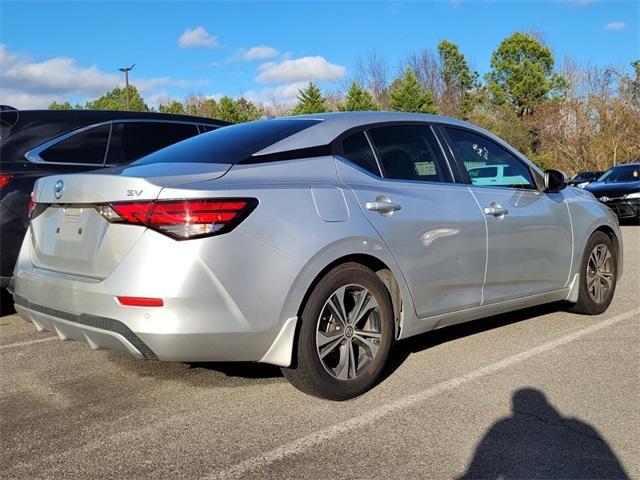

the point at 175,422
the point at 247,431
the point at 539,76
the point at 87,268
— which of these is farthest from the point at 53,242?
the point at 539,76

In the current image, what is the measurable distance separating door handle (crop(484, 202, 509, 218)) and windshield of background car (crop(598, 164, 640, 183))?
1290cm

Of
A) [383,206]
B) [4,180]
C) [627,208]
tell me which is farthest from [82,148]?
[627,208]

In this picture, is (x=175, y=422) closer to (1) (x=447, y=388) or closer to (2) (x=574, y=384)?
(1) (x=447, y=388)

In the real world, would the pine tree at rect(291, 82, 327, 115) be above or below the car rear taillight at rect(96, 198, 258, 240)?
above

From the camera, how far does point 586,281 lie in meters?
5.27

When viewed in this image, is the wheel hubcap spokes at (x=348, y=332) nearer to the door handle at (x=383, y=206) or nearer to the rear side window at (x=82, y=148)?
the door handle at (x=383, y=206)

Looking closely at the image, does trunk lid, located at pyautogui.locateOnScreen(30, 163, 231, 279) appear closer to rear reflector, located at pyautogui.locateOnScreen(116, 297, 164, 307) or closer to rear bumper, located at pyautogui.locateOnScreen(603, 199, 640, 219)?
rear reflector, located at pyautogui.locateOnScreen(116, 297, 164, 307)

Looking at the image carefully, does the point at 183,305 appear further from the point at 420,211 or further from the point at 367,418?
the point at 420,211

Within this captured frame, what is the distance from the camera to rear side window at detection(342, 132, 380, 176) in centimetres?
377

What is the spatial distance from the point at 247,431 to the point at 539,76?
52265 millimetres

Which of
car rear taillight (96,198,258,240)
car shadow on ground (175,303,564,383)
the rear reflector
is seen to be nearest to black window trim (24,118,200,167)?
car shadow on ground (175,303,564,383)

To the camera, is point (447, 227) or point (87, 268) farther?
point (447, 227)

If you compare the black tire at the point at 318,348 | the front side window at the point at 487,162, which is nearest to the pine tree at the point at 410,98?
the front side window at the point at 487,162

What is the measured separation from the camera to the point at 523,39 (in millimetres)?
52844
